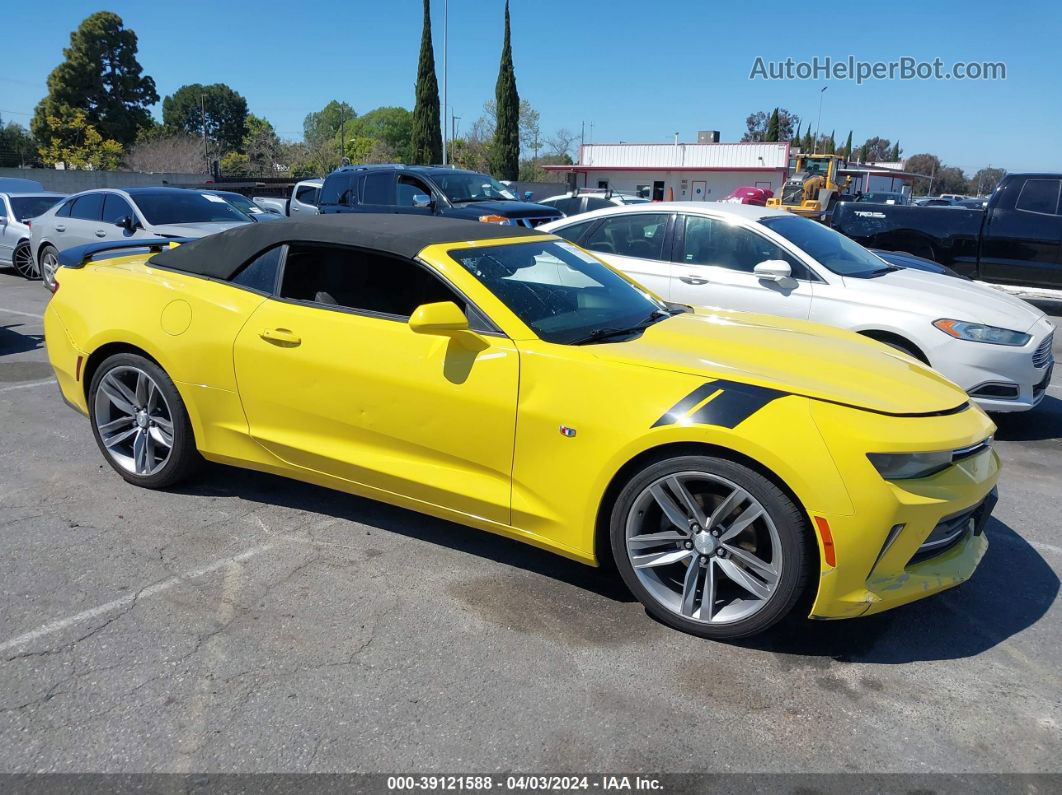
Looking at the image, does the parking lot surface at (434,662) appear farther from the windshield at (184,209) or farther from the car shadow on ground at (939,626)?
the windshield at (184,209)

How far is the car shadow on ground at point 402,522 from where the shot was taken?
3.59 meters

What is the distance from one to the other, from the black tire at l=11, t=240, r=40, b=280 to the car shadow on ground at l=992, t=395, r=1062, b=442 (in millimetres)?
13262

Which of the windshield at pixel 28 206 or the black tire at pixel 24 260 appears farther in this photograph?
the windshield at pixel 28 206

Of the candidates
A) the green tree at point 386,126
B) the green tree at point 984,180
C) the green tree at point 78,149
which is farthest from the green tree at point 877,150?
the green tree at point 78,149

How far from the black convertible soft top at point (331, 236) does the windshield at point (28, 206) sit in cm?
1071

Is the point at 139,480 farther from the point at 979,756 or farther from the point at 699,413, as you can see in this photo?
the point at 979,756

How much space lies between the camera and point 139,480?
14.3ft

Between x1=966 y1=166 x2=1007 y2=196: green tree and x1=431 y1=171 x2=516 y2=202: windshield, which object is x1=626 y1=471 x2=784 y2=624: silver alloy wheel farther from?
x1=966 y1=166 x2=1007 y2=196: green tree

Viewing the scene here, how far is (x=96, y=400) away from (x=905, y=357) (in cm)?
428

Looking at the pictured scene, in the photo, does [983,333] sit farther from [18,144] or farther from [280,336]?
[18,144]

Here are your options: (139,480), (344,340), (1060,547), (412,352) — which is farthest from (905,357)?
(139,480)

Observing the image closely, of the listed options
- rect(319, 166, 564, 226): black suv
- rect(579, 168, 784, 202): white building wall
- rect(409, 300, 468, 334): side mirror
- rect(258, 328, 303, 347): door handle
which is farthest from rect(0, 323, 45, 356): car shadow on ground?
rect(579, 168, 784, 202): white building wall

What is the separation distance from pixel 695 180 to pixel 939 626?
53.2m

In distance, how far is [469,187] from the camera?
39.8 ft
